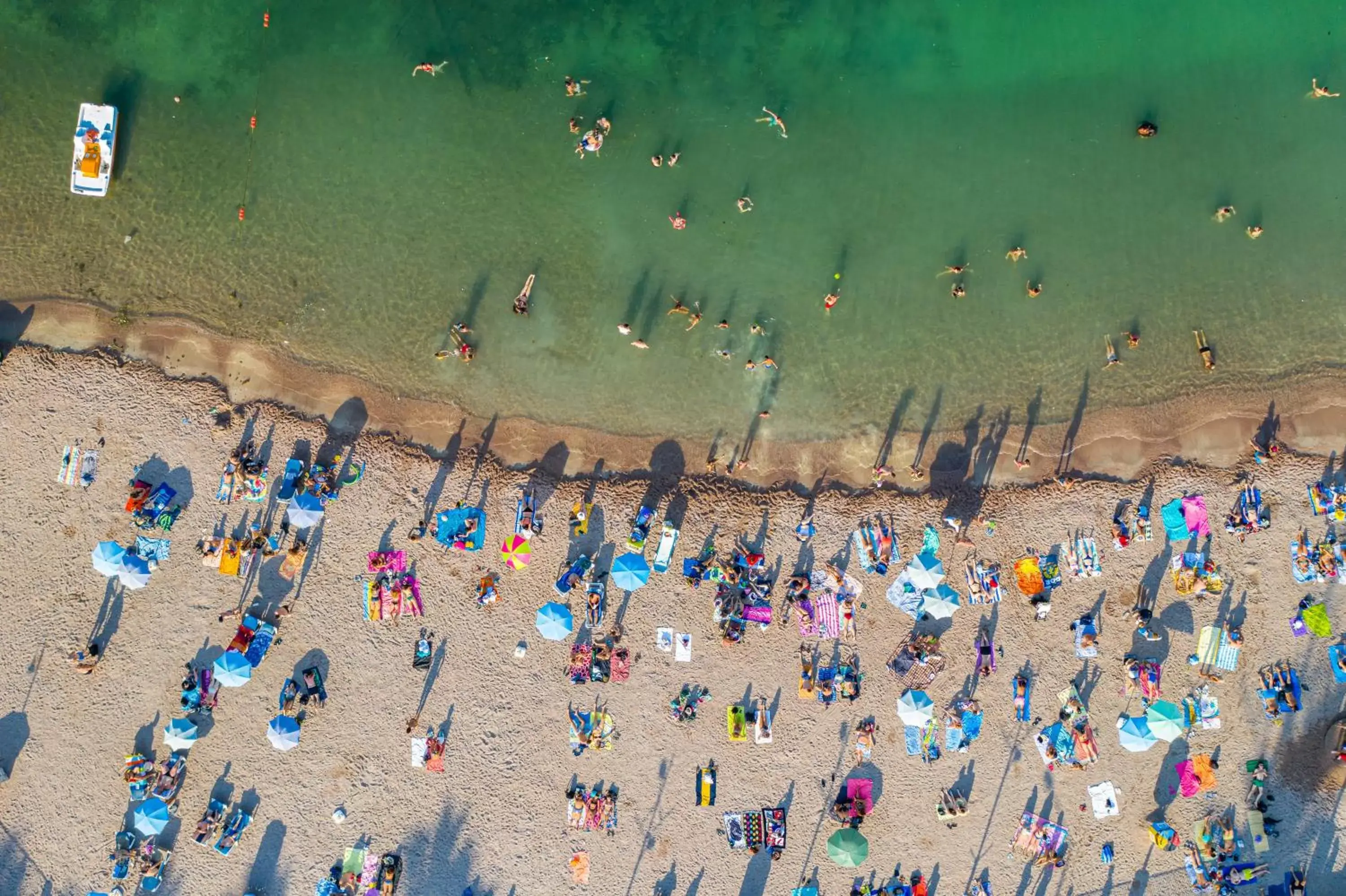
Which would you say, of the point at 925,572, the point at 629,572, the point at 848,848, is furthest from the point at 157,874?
the point at 925,572

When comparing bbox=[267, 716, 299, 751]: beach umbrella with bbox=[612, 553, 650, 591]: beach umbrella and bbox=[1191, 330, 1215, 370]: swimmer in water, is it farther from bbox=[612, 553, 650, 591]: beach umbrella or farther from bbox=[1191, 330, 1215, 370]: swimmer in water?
bbox=[1191, 330, 1215, 370]: swimmer in water

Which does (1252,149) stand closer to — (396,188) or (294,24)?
(396,188)

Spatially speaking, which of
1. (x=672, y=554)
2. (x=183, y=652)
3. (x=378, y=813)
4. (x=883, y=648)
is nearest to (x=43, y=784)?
(x=183, y=652)

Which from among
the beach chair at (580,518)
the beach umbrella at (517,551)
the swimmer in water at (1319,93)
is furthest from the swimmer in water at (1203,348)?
the beach umbrella at (517,551)

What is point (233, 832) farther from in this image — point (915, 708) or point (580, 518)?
point (915, 708)

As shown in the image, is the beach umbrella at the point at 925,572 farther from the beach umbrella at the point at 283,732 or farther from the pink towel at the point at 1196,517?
the beach umbrella at the point at 283,732
